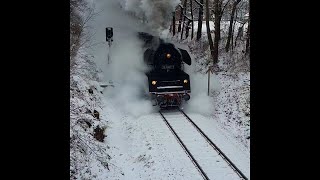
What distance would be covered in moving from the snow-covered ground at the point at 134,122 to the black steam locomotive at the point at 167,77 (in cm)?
83

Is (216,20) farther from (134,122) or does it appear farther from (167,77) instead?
(134,122)

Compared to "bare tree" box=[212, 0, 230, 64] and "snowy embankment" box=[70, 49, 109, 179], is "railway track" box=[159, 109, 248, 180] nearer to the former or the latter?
"snowy embankment" box=[70, 49, 109, 179]

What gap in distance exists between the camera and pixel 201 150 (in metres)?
11.5

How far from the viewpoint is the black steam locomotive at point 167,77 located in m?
16.0

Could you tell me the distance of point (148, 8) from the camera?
1927cm

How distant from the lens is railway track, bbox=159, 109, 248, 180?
9844 mm

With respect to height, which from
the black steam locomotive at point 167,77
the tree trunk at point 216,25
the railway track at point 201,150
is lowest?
the railway track at point 201,150

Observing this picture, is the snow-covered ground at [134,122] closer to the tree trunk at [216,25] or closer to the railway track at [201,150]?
the railway track at [201,150]

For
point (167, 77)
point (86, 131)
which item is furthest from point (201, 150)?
point (167, 77)

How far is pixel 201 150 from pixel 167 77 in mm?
5282

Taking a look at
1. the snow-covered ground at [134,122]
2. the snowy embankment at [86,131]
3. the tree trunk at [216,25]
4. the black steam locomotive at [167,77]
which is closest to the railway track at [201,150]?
the snow-covered ground at [134,122]
